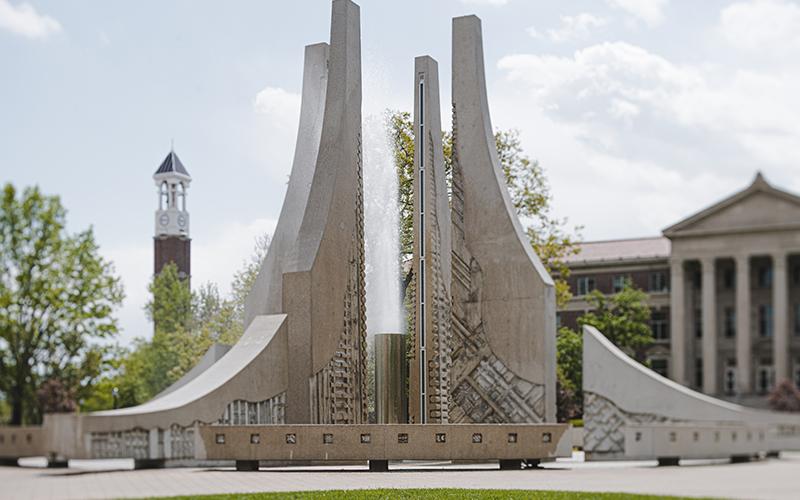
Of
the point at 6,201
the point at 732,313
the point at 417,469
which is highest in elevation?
the point at 6,201

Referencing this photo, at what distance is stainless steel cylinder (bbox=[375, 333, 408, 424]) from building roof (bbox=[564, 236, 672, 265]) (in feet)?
16.4

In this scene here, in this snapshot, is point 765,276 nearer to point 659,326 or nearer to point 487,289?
point 487,289

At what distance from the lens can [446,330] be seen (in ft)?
55.1

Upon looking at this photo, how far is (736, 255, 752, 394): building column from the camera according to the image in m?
5.70

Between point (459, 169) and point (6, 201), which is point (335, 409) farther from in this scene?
point (6, 201)

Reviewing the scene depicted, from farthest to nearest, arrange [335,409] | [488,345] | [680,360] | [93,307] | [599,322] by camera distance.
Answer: [599,322], [488,345], [335,409], [680,360], [93,307]

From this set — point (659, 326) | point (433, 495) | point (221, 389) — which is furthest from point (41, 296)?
point (659, 326)

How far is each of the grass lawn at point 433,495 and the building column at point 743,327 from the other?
307cm

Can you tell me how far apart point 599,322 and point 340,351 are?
21920 mm

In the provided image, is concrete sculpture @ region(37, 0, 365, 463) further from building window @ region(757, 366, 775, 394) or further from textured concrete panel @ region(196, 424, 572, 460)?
building window @ region(757, 366, 775, 394)

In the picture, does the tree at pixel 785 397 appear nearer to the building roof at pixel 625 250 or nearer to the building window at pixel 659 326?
the building roof at pixel 625 250

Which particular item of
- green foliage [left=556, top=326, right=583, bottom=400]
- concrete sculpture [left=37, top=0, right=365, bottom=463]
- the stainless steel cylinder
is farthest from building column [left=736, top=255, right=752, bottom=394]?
green foliage [left=556, top=326, right=583, bottom=400]

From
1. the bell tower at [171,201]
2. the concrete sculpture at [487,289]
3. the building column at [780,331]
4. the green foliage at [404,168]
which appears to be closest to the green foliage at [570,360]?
the green foliage at [404,168]

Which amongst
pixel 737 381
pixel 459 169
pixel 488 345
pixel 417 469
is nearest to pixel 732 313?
pixel 737 381
